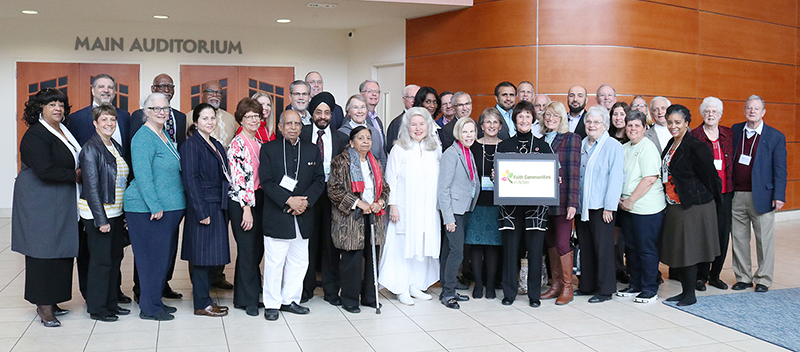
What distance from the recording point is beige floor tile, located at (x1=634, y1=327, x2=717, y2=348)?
437cm

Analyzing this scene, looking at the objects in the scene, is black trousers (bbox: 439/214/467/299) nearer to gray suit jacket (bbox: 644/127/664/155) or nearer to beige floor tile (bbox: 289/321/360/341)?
beige floor tile (bbox: 289/321/360/341)

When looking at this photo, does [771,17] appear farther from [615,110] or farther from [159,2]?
[159,2]

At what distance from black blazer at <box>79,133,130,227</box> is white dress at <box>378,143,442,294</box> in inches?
81.0

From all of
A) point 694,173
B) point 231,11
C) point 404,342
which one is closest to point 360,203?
point 404,342

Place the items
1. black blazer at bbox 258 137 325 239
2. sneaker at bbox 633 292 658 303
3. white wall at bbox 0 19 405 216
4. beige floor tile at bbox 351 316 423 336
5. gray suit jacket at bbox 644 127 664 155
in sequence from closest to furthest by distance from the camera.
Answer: beige floor tile at bbox 351 316 423 336
black blazer at bbox 258 137 325 239
sneaker at bbox 633 292 658 303
gray suit jacket at bbox 644 127 664 155
white wall at bbox 0 19 405 216

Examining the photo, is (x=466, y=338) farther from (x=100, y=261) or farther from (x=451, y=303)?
(x=100, y=261)

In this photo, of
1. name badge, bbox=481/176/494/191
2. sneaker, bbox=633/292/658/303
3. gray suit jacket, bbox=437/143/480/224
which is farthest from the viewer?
sneaker, bbox=633/292/658/303

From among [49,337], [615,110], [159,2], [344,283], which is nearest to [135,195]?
[49,337]

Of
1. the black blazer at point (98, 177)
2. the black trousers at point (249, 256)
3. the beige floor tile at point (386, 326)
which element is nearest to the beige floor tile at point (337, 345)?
the beige floor tile at point (386, 326)

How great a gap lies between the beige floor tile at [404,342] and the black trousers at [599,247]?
175cm

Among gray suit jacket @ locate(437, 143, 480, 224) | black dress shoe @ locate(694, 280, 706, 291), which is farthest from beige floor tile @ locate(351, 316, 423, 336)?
black dress shoe @ locate(694, 280, 706, 291)

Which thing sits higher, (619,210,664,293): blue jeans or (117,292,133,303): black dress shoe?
(619,210,664,293): blue jeans

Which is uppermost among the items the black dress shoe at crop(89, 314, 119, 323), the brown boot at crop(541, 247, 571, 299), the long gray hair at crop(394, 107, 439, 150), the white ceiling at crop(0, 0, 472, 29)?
the white ceiling at crop(0, 0, 472, 29)

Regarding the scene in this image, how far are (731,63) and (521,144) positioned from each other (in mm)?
6221
